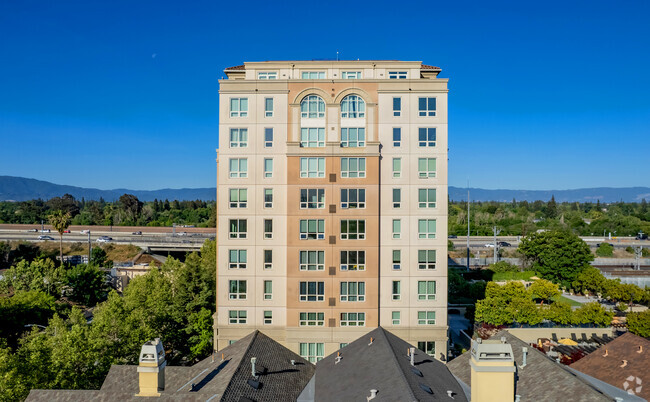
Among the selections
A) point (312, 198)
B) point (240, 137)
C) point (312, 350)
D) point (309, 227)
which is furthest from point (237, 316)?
point (240, 137)

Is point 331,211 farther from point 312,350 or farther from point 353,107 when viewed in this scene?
point 312,350

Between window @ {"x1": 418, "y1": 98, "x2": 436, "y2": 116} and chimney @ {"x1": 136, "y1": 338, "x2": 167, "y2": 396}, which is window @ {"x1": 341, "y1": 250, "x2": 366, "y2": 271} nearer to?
window @ {"x1": 418, "y1": 98, "x2": 436, "y2": 116}

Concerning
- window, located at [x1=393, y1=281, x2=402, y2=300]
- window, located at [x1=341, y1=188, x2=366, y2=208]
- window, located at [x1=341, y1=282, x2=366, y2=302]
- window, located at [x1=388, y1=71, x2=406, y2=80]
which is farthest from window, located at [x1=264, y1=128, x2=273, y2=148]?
window, located at [x1=393, y1=281, x2=402, y2=300]

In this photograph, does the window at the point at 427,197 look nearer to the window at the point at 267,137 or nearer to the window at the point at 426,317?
the window at the point at 426,317

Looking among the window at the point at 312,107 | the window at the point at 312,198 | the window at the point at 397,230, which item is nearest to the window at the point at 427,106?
the window at the point at 312,107

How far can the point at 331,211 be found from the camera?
3203cm

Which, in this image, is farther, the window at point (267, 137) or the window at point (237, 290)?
the window at point (237, 290)

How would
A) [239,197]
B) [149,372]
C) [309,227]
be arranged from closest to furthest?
[149,372] < [309,227] < [239,197]

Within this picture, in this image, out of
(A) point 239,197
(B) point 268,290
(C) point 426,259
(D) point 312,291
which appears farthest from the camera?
(C) point 426,259

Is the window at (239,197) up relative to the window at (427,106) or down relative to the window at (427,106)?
down

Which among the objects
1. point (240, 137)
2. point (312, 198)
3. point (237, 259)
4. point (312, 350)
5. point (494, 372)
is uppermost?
point (240, 137)

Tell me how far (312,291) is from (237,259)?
617 centimetres

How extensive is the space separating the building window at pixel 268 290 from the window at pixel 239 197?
20.0 feet

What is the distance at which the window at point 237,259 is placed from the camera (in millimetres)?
32750
